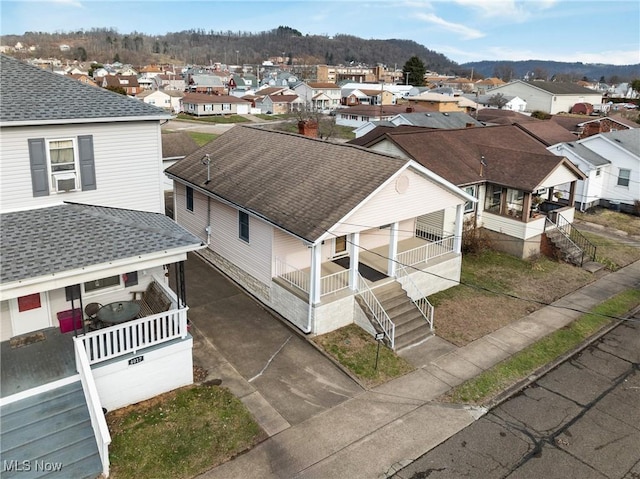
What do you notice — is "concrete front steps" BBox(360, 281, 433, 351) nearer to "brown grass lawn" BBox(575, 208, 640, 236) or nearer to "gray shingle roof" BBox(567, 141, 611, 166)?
"brown grass lawn" BBox(575, 208, 640, 236)

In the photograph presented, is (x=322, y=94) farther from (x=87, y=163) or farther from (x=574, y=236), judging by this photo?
(x=87, y=163)

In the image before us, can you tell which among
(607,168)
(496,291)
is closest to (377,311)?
(496,291)

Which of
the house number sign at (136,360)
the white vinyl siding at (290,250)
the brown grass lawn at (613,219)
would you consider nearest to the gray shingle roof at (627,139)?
the brown grass lawn at (613,219)

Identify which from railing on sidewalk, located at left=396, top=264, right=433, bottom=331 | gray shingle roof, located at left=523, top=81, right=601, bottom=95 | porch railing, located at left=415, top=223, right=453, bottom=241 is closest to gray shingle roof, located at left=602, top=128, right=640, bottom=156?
porch railing, located at left=415, top=223, right=453, bottom=241

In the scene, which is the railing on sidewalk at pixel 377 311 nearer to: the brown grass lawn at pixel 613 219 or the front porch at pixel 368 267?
the front porch at pixel 368 267

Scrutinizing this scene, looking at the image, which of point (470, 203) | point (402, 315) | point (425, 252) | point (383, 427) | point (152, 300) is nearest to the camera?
point (383, 427)

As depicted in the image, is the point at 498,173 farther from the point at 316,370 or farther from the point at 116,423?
the point at 116,423
